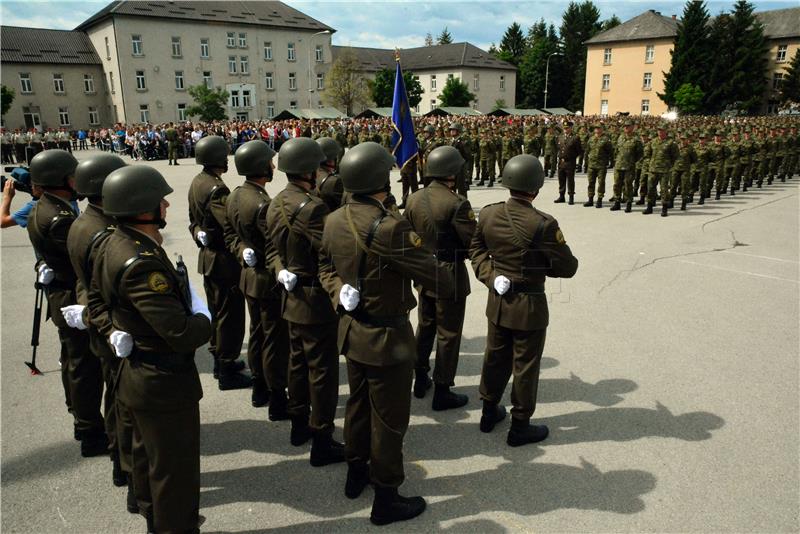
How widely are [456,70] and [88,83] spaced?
133ft

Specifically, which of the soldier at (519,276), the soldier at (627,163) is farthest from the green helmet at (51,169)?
the soldier at (627,163)

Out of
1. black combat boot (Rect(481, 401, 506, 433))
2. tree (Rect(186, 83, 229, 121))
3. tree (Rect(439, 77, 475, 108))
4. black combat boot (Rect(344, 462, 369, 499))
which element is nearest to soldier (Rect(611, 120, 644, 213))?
black combat boot (Rect(481, 401, 506, 433))

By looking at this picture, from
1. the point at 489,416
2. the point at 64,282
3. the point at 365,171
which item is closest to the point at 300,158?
the point at 365,171

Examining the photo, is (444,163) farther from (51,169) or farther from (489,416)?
(51,169)

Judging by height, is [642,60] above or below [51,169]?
above

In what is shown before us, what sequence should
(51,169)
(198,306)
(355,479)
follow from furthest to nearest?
(51,169), (355,479), (198,306)

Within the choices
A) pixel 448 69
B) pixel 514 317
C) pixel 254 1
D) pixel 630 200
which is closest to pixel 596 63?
pixel 448 69

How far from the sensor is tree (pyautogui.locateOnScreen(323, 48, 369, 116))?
49438 millimetres

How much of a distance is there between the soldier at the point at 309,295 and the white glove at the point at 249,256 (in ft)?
1.48

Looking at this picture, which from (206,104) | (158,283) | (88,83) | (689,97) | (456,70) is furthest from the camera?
(456,70)

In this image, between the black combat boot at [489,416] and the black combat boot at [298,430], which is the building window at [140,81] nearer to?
the black combat boot at [298,430]

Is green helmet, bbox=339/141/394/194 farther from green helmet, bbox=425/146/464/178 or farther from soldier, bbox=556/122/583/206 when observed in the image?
soldier, bbox=556/122/583/206

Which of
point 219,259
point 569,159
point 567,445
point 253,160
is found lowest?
point 567,445

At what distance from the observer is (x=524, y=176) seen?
3.79 meters
